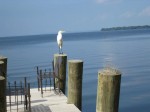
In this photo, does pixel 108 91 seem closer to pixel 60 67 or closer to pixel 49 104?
pixel 49 104

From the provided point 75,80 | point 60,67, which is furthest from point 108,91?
point 60,67

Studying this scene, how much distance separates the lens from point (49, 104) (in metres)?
12.8

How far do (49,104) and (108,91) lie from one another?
15.8 feet

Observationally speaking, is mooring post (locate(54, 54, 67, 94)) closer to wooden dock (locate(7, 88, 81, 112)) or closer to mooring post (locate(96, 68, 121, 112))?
wooden dock (locate(7, 88, 81, 112))

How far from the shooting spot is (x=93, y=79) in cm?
3266

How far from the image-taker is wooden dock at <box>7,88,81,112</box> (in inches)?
474

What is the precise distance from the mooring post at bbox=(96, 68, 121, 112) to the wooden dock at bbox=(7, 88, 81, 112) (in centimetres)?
348

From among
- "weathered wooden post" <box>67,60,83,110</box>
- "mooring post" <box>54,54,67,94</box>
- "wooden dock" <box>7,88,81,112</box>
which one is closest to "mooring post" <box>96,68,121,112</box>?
"wooden dock" <box>7,88,81,112</box>

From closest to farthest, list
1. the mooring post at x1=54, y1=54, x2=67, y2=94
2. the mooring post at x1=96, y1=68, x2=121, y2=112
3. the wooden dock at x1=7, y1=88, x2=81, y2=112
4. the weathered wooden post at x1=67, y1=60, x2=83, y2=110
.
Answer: the mooring post at x1=96, y1=68, x2=121, y2=112 < the wooden dock at x1=7, y1=88, x2=81, y2=112 < the weathered wooden post at x1=67, y1=60, x2=83, y2=110 < the mooring post at x1=54, y1=54, x2=67, y2=94

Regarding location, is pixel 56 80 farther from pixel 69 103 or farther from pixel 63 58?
pixel 69 103

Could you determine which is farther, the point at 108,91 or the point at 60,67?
the point at 60,67

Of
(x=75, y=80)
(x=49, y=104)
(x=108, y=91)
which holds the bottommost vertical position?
(x=49, y=104)

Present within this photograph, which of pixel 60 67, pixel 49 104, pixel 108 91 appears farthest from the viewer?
pixel 60 67

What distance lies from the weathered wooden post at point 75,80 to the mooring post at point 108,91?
14.2 feet
